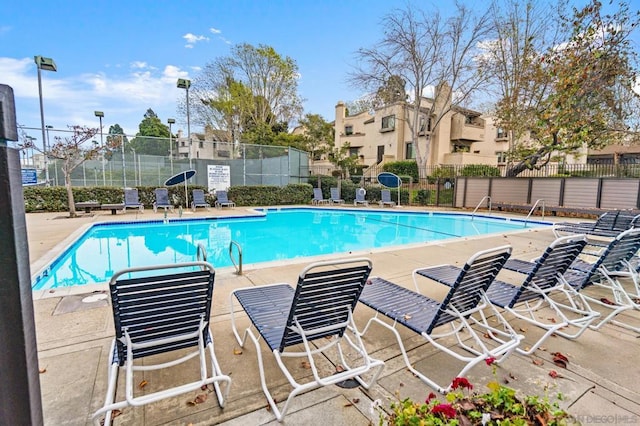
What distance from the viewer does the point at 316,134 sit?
87.9 feet

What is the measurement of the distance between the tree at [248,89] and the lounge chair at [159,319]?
25.2m

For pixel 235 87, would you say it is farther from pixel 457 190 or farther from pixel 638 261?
pixel 638 261

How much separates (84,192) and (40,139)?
8.41 feet

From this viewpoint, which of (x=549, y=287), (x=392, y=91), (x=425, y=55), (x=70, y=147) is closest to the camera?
(x=549, y=287)

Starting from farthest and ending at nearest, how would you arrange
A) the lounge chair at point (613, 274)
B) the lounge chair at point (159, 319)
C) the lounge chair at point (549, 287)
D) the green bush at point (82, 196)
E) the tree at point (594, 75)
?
1. the green bush at point (82, 196)
2. the tree at point (594, 75)
3. the lounge chair at point (613, 274)
4. the lounge chair at point (549, 287)
5. the lounge chair at point (159, 319)

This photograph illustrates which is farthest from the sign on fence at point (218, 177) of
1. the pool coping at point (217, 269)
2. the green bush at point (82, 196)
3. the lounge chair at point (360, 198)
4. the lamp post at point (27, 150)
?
the lounge chair at point (360, 198)

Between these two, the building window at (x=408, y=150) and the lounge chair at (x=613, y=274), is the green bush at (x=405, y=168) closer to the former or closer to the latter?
the building window at (x=408, y=150)

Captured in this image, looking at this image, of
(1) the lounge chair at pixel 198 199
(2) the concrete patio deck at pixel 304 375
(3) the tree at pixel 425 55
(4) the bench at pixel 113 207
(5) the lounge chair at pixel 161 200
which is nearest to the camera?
(2) the concrete patio deck at pixel 304 375

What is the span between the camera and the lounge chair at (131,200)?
1224 cm

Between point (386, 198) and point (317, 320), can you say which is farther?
point (386, 198)

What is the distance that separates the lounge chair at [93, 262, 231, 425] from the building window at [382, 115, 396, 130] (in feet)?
86.5

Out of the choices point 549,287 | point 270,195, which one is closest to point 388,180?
point 270,195

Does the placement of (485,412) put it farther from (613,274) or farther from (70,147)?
(70,147)

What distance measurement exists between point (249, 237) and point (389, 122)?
20897 millimetres
